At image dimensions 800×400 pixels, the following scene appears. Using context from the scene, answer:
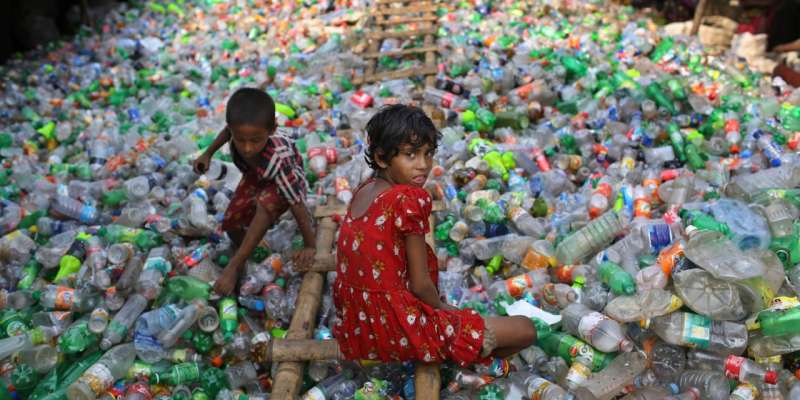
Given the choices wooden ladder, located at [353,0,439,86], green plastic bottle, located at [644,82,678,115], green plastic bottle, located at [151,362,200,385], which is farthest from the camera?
wooden ladder, located at [353,0,439,86]

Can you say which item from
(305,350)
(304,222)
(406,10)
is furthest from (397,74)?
(305,350)

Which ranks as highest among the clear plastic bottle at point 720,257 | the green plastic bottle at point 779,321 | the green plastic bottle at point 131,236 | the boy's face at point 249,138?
the boy's face at point 249,138

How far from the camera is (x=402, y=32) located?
6.11 metres

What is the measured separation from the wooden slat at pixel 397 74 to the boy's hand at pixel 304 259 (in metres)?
2.56

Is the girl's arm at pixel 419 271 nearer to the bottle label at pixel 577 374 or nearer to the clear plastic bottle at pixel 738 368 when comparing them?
the bottle label at pixel 577 374

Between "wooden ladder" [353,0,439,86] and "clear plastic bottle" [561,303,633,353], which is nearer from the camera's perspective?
"clear plastic bottle" [561,303,633,353]

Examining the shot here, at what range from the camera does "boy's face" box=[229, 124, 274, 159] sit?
2.63 meters

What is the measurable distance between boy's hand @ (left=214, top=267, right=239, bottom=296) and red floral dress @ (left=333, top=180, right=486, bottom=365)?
0.80m

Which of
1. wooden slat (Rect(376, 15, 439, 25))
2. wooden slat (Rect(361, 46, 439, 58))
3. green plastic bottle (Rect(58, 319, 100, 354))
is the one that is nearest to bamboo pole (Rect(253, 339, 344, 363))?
green plastic bottle (Rect(58, 319, 100, 354))

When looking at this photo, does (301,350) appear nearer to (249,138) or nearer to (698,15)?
(249,138)

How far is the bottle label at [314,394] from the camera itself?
2.32 meters

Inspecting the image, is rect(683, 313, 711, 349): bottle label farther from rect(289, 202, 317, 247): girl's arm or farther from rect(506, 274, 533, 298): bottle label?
rect(289, 202, 317, 247): girl's arm

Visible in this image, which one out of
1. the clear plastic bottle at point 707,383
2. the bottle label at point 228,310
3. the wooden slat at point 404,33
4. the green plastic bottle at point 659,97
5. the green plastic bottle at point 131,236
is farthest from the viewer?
the wooden slat at point 404,33

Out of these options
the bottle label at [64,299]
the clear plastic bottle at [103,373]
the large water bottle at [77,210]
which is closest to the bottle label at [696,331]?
the clear plastic bottle at [103,373]
